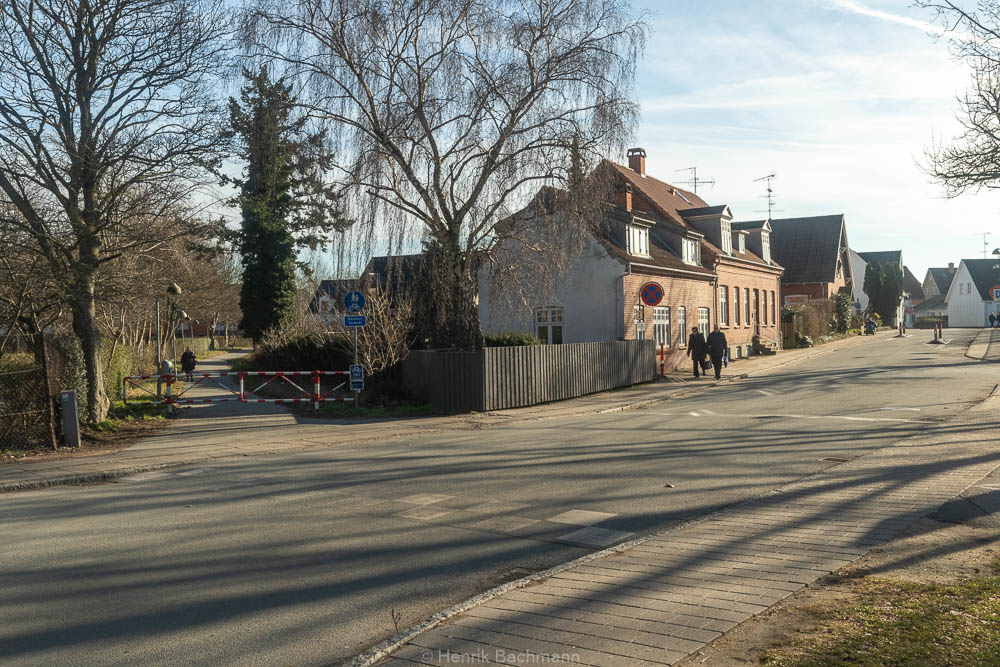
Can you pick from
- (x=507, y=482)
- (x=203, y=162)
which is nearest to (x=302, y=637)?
(x=507, y=482)

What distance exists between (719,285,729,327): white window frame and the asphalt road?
77.3ft

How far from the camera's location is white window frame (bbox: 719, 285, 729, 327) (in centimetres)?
3934

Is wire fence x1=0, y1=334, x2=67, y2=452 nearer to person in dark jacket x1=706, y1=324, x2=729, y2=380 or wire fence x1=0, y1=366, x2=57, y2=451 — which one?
wire fence x1=0, y1=366, x2=57, y2=451

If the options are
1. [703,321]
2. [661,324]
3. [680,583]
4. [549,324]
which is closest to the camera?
[680,583]

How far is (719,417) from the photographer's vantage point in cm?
1672

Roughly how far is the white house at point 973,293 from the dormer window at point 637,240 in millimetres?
75379

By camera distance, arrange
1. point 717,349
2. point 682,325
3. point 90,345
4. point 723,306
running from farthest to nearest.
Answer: point 723,306 < point 682,325 < point 717,349 < point 90,345

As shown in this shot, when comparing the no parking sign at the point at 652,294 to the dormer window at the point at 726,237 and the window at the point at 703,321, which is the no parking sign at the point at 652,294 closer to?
the window at the point at 703,321

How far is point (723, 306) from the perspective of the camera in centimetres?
3988

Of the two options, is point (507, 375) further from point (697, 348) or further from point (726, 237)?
point (726, 237)

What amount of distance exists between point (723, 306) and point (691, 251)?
14.1 ft

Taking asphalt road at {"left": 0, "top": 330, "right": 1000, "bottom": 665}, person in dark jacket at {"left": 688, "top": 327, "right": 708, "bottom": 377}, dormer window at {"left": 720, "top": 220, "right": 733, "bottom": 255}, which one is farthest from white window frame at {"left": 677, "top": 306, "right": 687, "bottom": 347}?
asphalt road at {"left": 0, "top": 330, "right": 1000, "bottom": 665}

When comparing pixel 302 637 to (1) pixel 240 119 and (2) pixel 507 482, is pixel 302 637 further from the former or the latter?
(1) pixel 240 119

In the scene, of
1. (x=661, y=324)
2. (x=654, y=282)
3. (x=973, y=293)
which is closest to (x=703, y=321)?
(x=661, y=324)
